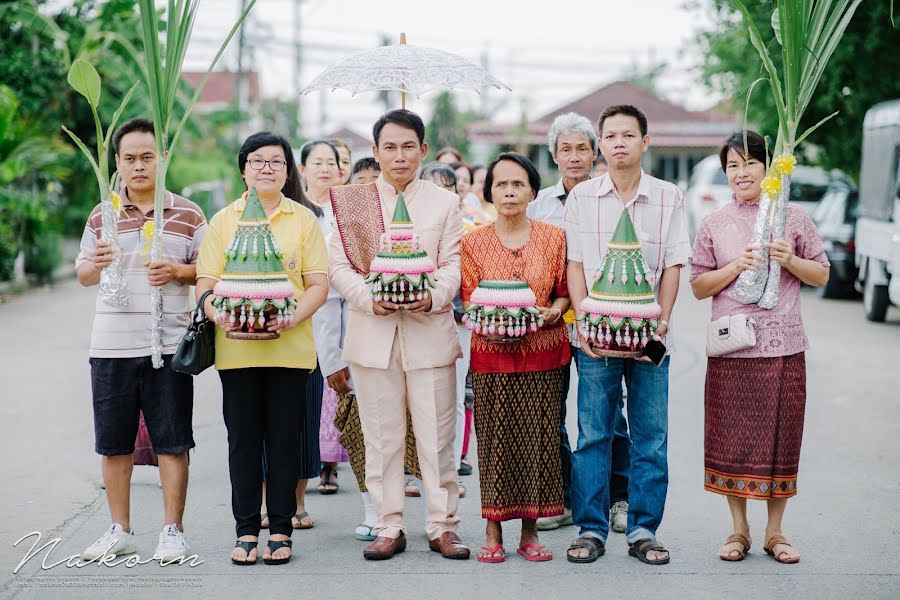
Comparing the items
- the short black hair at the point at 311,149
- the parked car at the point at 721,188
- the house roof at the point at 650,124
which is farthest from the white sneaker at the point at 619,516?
the house roof at the point at 650,124

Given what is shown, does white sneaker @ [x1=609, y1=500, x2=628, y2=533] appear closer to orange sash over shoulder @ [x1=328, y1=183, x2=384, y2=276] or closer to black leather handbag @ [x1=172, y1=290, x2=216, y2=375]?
orange sash over shoulder @ [x1=328, y1=183, x2=384, y2=276]

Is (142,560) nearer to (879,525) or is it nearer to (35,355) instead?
(879,525)

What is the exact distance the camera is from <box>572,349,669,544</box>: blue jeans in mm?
5297

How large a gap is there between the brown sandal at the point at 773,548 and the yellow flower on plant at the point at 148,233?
327 cm

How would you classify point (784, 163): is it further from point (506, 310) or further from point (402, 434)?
point (402, 434)

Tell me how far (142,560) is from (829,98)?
15.9 meters

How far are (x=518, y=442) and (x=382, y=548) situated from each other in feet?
2.72

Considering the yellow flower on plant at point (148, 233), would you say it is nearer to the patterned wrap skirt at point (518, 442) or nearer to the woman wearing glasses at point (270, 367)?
Answer: the woman wearing glasses at point (270, 367)

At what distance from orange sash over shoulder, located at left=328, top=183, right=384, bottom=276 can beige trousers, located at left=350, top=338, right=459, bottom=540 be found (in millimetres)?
431

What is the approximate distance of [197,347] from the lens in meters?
5.02

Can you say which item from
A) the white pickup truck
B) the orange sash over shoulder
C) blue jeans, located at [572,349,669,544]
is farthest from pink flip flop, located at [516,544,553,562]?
the white pickup truck

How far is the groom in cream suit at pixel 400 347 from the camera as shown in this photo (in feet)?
17.5

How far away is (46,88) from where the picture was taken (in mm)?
20891

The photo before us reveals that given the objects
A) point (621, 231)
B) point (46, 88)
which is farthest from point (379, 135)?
point (46, 88)
